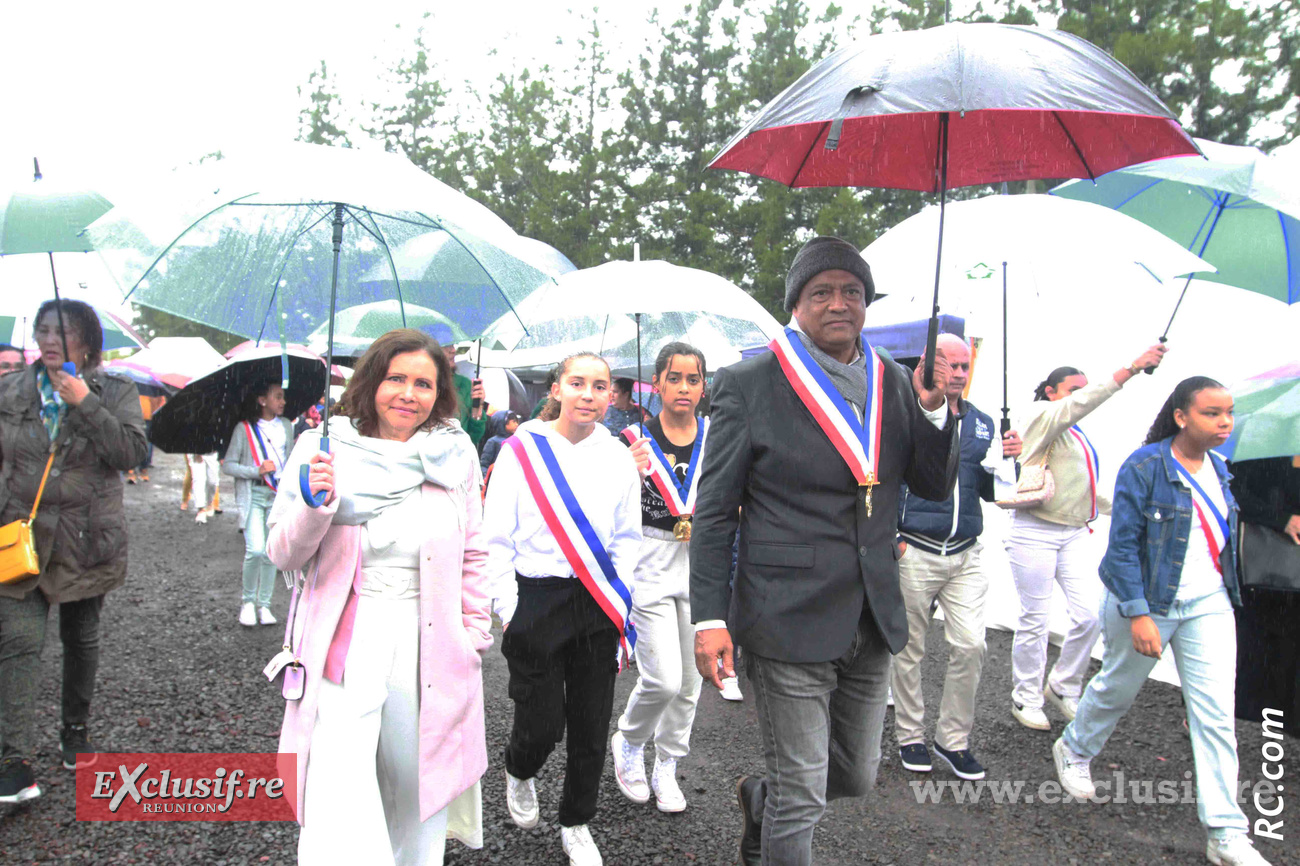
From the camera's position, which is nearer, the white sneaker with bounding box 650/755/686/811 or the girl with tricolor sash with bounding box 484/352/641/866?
the girl with tricolor sash with bounding box 484/352/641/866

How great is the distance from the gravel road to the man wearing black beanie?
49.6 inches

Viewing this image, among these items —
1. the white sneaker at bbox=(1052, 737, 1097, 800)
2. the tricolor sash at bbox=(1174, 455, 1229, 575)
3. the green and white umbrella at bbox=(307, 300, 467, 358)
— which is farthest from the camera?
the green and white umbrella at bbox=(307, 300, 467, 358)

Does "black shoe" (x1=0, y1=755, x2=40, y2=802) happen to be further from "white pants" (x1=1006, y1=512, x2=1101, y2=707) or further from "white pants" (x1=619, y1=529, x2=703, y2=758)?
"white pants" (x1=1006, y1=512, x2=1101, y2=707)

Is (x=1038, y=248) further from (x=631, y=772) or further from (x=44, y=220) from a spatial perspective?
(x=44, y=220)

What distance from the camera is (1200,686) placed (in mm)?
4117

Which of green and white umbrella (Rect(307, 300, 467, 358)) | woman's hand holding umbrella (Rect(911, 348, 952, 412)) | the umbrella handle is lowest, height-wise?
the umbrella handle

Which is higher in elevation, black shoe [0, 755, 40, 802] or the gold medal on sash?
the gold medal on sash

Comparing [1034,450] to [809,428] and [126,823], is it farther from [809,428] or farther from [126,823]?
[126,823]

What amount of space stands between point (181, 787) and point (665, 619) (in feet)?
7.92

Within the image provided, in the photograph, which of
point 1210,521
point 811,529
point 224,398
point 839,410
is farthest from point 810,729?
point 224,398

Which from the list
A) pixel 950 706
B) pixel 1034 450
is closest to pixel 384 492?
pixel 950 706

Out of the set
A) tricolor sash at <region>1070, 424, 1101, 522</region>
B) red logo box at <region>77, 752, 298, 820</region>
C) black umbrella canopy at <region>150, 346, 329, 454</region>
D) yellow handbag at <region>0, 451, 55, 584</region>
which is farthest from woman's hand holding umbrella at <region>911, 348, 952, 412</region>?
black umbrella canopy at <region>150, 346, 329, 454</region>

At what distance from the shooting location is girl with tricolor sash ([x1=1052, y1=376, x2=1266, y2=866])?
13.2ft

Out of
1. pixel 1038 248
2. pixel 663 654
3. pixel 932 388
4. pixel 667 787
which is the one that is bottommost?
pixel 667 787
